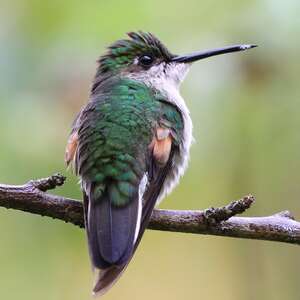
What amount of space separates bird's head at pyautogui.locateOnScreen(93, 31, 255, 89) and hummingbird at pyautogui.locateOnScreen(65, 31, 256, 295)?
1 centimetres

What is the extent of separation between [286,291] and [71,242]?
1.72 metres

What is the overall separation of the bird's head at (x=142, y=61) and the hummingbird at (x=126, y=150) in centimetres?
1

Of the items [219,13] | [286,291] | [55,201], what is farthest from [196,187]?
[55,201]

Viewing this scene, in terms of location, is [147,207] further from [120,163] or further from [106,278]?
[106,278]

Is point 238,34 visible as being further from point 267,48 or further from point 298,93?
point 298,93

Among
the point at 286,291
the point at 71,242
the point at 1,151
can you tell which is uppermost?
the point at 1,151

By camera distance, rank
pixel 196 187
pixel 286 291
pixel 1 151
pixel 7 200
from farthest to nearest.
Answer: pixel 196 187, pixel 286 291, pixel 1 151, pixel 7 200

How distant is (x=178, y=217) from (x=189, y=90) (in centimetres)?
140

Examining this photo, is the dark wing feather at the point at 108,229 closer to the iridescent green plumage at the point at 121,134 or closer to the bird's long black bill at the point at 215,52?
the iridescent green plumage at the point at 121,134

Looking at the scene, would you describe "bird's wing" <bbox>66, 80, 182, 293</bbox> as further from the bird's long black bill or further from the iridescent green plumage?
the bird's long black bill

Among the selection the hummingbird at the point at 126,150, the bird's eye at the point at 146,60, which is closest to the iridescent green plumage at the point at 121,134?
the hummingbird at the point at 126,150

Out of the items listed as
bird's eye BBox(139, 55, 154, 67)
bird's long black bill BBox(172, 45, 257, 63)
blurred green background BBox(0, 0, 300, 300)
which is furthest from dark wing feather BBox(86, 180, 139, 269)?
bird's eye BBox(139, 55, 154, 67)

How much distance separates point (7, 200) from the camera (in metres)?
3.37

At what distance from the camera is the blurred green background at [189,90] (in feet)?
14.6
